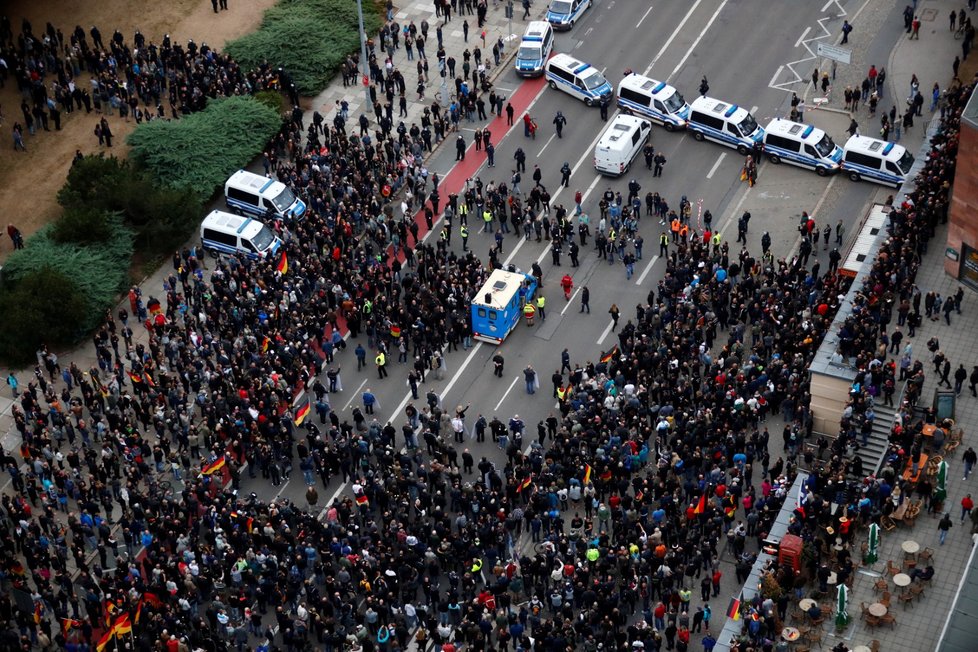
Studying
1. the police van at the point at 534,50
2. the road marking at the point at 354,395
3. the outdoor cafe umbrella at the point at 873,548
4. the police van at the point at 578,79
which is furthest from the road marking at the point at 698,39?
the outdoor cafe umbrella at the point at 873,548

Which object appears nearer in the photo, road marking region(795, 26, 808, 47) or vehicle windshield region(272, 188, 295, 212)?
vehicle windshield region(272, 188, 295, 212)

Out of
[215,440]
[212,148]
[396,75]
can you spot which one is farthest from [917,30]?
[215,440]

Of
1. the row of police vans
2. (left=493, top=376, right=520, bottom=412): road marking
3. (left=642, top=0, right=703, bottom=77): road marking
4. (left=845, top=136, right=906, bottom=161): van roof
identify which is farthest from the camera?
(left=642, top=0, right=703, bottom=77): road marking

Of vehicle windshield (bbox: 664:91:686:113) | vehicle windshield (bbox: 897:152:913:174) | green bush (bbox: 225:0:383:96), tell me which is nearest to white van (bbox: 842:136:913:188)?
vehicle windshield (bbox: 897:152:913:174)

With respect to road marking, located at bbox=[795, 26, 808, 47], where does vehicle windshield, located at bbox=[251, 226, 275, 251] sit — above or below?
below

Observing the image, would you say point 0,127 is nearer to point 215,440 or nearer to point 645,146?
point 215,440

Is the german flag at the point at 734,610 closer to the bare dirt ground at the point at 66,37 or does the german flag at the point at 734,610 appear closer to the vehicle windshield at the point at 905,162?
the vehicle windshield at the point at 905,162

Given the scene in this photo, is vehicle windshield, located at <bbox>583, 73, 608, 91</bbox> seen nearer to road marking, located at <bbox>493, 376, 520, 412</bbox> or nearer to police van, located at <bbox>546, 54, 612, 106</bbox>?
police van, located at <bbox>546, 54, 612, 106</bbox>
